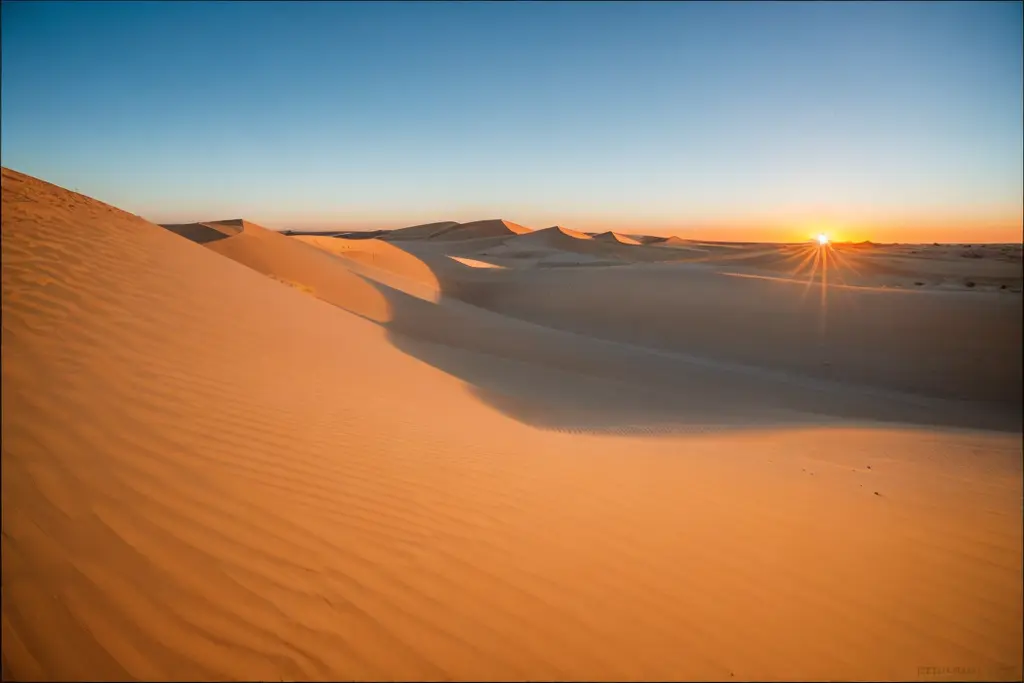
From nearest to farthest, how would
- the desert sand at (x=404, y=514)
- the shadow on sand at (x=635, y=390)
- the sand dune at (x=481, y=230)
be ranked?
the desert sand at (x=404, y=514) < the shadow on sand at (x=635, y=390) < the sand dune at (x=481, y=230)

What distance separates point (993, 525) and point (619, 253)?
4350cm

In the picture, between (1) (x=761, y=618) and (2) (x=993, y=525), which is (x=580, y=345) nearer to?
(2) (x=993, y=525)

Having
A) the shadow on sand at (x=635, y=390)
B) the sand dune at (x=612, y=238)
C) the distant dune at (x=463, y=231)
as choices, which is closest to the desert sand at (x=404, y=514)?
the shadow on sand at (x=635, y=390)

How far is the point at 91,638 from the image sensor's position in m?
2.19

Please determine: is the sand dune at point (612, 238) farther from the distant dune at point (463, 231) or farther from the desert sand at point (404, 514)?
the desert sand at point (404, 514)

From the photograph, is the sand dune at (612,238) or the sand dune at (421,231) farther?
the sand dune at (421,231)

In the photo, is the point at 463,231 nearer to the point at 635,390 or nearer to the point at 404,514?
the point at 635,390

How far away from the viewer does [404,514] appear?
351 cm

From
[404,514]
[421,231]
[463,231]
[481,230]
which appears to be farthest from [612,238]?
[404,514]

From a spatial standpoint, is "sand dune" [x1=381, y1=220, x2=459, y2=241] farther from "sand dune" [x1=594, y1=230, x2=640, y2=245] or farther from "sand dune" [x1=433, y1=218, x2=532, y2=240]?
"sand dune" [x1=594, y1=230, x2=640, y2=245]

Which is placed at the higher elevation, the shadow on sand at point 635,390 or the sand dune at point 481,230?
the sand dune at point 481,230

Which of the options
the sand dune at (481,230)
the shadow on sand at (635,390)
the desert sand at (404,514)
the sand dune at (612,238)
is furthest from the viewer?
the sand dune at (481,230)

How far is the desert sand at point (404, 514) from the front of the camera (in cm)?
244

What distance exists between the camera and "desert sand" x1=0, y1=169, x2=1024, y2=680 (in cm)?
244
